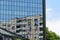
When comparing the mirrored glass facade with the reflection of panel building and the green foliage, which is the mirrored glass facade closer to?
the reflection of panel building

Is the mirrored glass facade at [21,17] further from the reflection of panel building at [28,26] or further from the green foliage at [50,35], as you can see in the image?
the green foliage at [50,35]

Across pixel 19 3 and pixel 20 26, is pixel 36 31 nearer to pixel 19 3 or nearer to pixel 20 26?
pixel 20 26

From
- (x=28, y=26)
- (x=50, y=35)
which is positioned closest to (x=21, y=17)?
(x=28, y=26)

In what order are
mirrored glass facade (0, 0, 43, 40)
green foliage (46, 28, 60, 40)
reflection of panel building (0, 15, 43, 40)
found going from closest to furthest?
mirrored glass facade (0, 0, 43, 40) < reflection of panel building (0, 15, 43, 40) < green foliage (46, 28, 60, 40)

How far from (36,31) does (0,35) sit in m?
7.36

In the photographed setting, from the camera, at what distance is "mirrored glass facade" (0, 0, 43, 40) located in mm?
24188

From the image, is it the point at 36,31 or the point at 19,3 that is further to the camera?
the point at 36,31

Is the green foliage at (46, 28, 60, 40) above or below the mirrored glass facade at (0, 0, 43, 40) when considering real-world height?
below

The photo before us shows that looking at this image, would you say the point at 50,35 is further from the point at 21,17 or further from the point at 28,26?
the point at 21,17

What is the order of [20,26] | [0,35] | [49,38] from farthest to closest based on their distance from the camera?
1. [49,38]
2. [20,26]
3. [0,35]

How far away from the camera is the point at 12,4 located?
27.0 m

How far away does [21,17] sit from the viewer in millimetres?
29859

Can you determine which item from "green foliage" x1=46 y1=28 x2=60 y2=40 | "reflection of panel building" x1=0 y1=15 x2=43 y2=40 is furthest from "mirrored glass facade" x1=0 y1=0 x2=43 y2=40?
"green foliage" x1=46 y1=28 x2=60 y2=40

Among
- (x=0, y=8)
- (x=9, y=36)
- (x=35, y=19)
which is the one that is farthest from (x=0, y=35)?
(x=35, y=19)
